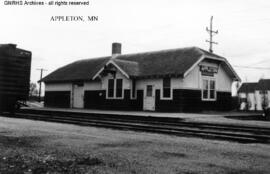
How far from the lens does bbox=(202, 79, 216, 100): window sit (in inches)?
994

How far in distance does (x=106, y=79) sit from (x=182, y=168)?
21725 millimetres

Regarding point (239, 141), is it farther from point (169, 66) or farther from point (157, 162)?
point (169, 66)

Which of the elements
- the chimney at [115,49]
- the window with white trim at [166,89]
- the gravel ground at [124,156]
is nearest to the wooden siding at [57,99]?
the chimney at [115,49]

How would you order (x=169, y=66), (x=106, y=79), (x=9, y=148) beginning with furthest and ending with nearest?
(x=106, y=79)
(x=169, y=66)
(x=9, y=148)

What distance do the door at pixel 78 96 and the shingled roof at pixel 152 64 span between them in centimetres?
94

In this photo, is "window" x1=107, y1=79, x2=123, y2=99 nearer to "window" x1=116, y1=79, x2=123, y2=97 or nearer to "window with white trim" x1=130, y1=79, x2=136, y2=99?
"window" x1=116, y1=79, x2=123, y2=97

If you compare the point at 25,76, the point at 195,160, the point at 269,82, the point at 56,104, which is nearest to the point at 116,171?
the point at 195,160

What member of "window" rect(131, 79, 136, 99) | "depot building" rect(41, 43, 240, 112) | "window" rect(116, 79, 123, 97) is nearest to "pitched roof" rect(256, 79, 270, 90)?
"depot building" rect(41, 43, 240, 112)

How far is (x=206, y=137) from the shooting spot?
11.4 meters

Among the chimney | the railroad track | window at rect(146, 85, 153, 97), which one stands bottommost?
the railroad track

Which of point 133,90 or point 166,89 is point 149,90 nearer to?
point 133,90

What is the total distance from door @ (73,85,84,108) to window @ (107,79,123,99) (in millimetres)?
4349

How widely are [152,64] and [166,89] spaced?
340 centimetres

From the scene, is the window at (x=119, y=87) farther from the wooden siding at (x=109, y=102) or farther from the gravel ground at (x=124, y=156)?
the gravel ground at (x=124, y=156)
